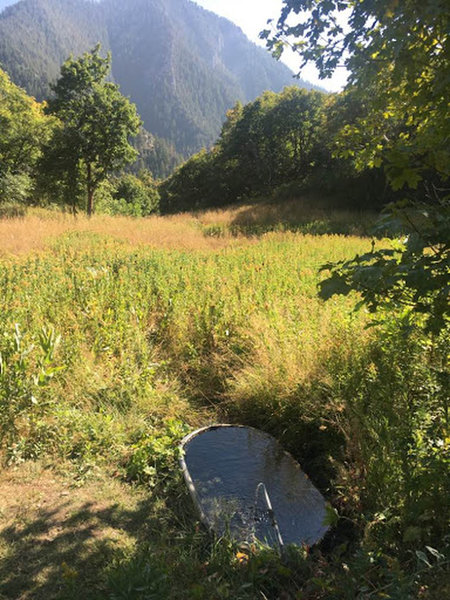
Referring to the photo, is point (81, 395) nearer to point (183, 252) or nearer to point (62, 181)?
point (183, 252)

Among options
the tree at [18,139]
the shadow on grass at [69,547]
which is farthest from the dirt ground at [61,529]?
the tree at [18,139]

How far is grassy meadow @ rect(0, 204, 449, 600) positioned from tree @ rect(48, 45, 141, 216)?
1459 cm

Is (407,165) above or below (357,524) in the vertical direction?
above

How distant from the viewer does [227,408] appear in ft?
12.9

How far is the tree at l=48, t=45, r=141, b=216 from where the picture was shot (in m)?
18.5

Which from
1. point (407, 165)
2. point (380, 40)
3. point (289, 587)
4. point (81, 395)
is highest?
point (380, 40)

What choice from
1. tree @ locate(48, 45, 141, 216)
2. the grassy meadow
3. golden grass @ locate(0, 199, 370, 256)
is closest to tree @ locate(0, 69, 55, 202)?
tree @ locate(48, 45, 141, 216)

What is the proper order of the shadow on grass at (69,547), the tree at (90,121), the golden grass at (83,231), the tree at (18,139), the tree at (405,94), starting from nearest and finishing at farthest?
the tree at (405,94) < the shadow on grass at (69,547) < the golden grass at (83,231) < the tree at (18,139) < the tree at (90,121)

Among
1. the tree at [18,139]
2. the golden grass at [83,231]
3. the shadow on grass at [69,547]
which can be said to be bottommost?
the shadow on grass at [69,547]

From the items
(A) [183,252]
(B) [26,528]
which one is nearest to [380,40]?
(B) [26,528]

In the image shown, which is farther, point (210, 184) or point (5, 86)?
point (210, 184)

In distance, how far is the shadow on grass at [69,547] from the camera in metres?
1.95

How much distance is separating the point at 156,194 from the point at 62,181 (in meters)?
28.2

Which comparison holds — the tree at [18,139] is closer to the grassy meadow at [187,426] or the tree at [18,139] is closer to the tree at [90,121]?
the tree at [90,121]
